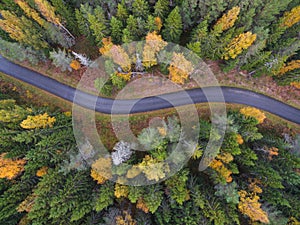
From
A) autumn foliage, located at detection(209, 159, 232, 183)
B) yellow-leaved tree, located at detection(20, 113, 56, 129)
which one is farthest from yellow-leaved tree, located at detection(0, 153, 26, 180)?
autumn foliage, located at detection(209, 159, 232, 183)

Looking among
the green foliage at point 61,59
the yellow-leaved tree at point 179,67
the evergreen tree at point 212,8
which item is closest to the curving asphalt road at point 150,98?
the yellow-leaved tree at point 179,67

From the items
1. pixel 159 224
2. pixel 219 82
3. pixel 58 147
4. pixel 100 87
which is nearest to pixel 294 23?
pixel 219 82

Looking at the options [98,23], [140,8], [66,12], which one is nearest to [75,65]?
[66,12]

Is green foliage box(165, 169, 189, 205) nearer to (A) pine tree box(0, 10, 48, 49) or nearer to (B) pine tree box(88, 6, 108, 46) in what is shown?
(B) pine tree box(88, 6, 108, 46)

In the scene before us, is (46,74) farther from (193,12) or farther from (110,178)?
(193,12)

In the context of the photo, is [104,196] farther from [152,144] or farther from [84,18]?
[84,18]

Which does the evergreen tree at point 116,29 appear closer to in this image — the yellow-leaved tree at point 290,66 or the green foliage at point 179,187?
→ the green foliage at point 179,187
